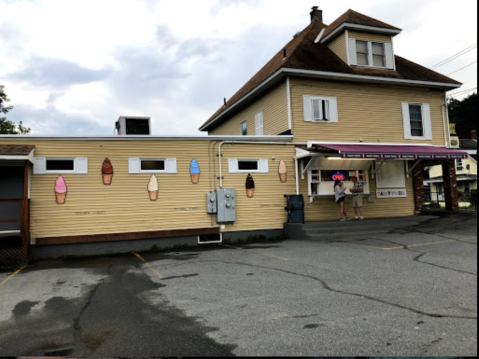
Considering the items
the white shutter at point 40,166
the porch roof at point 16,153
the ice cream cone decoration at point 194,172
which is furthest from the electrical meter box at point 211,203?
the porch roof at point 16,153

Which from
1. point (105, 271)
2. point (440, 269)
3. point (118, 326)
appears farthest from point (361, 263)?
point (105, 271)

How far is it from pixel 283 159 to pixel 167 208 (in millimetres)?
4403

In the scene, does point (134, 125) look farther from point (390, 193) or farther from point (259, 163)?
point (390, 193)

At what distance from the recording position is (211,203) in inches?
459

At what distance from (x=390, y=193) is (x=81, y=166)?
11.5 meters

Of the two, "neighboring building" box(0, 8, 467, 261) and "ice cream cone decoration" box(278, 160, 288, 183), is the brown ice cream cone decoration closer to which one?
"neighboring building" box(0, 8, 467, 261)

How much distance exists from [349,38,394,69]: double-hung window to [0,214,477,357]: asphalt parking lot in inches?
339

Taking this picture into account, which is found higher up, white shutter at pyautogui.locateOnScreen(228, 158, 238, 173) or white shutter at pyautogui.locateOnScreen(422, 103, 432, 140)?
white shutter at pyautogui.locateOnScreen(422, 103, 432, 140)

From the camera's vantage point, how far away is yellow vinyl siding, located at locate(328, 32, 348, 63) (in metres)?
14.6

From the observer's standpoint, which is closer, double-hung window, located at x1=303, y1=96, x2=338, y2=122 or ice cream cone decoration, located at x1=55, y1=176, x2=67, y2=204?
ice cream cone decoration, located at x1=55, y1=176, x2=67, y2=204

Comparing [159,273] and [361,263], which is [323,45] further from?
[159,273]

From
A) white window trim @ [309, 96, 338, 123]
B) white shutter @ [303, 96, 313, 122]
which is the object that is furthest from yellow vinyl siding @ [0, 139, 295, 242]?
white window trim @ [309, 96, 338, 123]

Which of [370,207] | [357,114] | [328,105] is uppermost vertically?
[328,105]

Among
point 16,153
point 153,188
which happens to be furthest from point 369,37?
point 16,153
